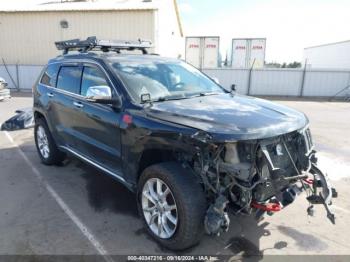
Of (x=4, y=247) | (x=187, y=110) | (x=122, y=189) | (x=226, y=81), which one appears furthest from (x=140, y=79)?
(x=226, y=81)

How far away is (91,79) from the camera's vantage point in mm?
4117

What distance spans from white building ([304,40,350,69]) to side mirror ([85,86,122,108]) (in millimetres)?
20936

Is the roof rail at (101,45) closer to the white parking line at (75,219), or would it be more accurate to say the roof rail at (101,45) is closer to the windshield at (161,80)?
the windshield at (161,80)

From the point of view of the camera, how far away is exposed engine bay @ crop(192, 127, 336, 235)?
8.93 ft

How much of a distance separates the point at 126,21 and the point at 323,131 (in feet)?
48.6

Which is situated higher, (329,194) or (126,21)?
(126,21)

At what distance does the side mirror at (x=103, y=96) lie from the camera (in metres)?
3.41

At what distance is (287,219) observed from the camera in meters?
3.79

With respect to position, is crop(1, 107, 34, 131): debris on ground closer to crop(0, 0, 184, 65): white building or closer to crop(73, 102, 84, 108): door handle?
crop(73, 102, 84, 108): door handle

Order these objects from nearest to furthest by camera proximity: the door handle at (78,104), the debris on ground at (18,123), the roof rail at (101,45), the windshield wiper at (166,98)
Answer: the windshield wiper at (166,98) → the door handle at (78,104) → the roof rail at (101,45) → the debris on ground at (18,123)

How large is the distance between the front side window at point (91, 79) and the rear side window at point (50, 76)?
1111 mm

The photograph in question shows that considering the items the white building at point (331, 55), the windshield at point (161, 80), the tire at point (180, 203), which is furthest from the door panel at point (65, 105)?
the white building at point (331, 55)

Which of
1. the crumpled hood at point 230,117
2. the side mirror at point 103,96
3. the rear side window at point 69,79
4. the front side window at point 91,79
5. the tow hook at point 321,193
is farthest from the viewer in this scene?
the rear side window at point 69,79

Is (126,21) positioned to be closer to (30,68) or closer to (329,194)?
(30,68)
